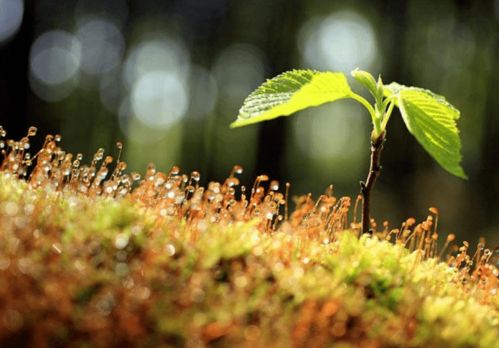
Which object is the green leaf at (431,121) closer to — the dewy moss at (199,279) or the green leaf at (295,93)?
the green leaf at (295,93)

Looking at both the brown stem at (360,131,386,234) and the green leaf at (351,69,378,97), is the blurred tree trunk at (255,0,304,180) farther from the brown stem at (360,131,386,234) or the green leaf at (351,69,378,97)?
the green leaf at (351,69,378,97)

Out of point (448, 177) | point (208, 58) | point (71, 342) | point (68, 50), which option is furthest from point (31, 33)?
point (71, 342)

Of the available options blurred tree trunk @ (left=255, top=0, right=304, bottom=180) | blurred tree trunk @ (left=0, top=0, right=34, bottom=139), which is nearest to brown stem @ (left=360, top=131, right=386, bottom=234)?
blurred tree trunk @ (left=0, top=0, right=34, bottom=139)

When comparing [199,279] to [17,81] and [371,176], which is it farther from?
[17,81]

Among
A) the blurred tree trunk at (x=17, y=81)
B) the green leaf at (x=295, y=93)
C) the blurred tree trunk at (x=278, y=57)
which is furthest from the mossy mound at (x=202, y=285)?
the blurred tree trunk at (x=278, y=57)

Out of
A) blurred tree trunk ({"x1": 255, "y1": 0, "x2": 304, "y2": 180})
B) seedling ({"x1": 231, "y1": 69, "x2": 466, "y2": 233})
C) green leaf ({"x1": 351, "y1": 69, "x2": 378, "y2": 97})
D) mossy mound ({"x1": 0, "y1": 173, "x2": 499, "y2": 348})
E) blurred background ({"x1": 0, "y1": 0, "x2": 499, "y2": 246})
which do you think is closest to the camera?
Answer: mossy mound ({"x1": 0, "y1": 173, "x2": 499, "y2": 348})

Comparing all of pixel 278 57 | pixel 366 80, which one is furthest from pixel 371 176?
pixel 278 57

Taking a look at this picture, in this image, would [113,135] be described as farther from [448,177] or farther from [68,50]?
[448,177]
